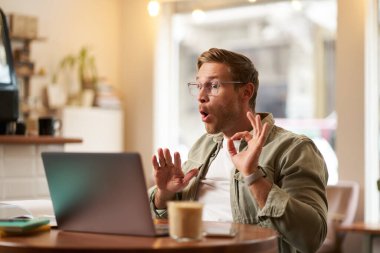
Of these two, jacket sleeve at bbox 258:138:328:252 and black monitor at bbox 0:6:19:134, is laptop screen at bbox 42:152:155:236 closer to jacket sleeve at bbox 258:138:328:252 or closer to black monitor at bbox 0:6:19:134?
jacket sleeve at bbox 258:138:328:252

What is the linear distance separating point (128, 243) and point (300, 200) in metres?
0.69

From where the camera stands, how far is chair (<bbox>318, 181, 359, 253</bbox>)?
4.91 m

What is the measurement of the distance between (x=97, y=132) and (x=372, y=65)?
2.38 meters

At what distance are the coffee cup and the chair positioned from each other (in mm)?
3426

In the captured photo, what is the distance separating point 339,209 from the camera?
5.10 metres

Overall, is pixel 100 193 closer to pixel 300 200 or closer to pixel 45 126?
pixel 300 200

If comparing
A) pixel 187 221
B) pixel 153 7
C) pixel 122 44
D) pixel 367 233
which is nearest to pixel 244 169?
pixel 187 221

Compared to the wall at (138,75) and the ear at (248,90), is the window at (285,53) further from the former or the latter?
the ear at (248,90)

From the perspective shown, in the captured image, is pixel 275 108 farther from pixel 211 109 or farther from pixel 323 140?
pixel 211 109

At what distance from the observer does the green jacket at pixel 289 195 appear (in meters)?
2.02

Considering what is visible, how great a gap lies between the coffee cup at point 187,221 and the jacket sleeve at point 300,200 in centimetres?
44

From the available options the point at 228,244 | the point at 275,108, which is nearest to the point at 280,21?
the point at 275,108

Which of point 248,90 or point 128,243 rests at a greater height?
point 248,90

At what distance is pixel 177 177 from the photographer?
2199mm
